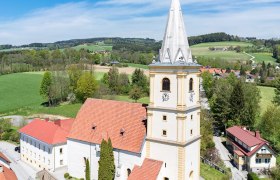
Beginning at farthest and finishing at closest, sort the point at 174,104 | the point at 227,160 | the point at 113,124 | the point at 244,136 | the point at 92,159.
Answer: the point at 244,136, the point at 227,160, the point at 92,159, the point at 113,124, the point at 174,104

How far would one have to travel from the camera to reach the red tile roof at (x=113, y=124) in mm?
38562

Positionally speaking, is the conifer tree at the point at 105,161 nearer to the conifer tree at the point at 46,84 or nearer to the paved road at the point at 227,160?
the paved road at the point at 227,160

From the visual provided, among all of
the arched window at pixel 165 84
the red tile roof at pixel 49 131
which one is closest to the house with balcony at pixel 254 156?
the arched window at pixel 165 84

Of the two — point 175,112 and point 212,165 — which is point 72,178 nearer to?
point 175,112

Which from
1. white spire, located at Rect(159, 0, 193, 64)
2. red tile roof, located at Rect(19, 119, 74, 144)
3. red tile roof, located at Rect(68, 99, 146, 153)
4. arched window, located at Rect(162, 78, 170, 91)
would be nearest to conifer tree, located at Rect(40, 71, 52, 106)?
red tile roof, located at Rect(19, 119, 74, 144)

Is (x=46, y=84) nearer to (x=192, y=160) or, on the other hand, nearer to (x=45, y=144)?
(x=45, y=144)

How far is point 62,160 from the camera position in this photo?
4928cm

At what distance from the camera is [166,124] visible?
35.9 m

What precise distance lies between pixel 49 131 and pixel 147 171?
21.0 metres

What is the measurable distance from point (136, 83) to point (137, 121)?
278ft

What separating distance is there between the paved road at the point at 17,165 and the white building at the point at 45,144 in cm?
110

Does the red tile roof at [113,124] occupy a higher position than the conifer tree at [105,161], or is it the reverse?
the red tile roof at [113,124]

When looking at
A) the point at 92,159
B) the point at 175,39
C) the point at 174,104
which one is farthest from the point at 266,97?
the point at 175,39

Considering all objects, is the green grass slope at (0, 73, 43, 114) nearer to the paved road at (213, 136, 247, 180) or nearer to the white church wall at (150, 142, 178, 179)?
the paved road at (213, 136, 247, 180)
